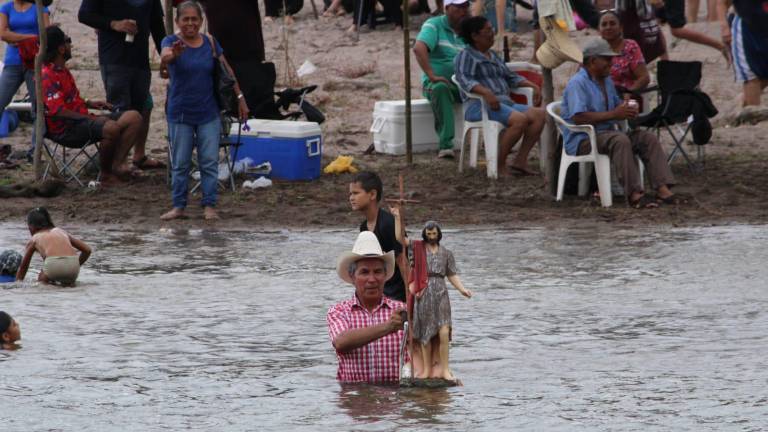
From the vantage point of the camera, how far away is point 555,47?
1303 cm

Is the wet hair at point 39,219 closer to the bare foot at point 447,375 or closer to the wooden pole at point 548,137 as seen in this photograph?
the bare foot at point 447,375

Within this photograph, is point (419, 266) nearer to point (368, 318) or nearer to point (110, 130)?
point (368, 318)

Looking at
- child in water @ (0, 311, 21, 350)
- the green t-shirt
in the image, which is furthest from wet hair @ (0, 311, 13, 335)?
the green t-shirt

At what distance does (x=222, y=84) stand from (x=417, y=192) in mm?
2076

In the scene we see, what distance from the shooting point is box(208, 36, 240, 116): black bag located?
12406mm

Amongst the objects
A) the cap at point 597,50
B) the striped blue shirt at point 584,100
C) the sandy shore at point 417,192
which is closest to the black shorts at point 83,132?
the sandy shore at point 417,192

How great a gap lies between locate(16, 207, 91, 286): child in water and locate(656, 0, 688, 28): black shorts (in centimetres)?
769

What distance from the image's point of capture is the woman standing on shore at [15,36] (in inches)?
562

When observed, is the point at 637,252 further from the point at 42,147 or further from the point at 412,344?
the point at 42,147

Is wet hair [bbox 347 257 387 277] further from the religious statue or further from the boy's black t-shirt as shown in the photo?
the boy's black t-shirt

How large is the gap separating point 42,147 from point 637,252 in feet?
18.5

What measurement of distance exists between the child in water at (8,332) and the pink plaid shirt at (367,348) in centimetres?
188

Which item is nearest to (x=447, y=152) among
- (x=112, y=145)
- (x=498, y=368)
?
(x=112, y=145)

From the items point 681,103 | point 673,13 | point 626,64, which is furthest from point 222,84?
point 673,13
